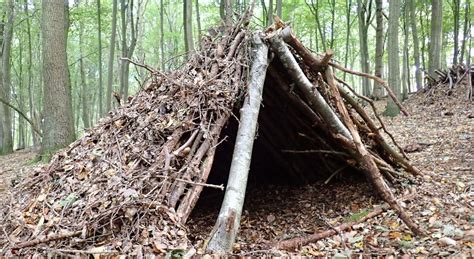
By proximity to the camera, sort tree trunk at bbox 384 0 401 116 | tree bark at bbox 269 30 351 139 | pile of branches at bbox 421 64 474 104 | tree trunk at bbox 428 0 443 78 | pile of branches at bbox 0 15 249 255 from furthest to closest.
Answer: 1. tree trunk at bbox 428 0 443 78
2. pile of branches at bbox 421 64 474 104
3. tree trunk at bbox 384 0 401 116
4. tree bark at bbox 269 30 351 139
5. pile of branches at bbox 0 15 249 255

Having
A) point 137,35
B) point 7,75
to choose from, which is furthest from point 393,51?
point 7,75

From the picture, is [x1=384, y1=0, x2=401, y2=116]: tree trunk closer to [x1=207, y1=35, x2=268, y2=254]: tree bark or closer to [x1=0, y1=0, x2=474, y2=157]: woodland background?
[x1=0, y1=0, x2=474, y2=157]: woodland background

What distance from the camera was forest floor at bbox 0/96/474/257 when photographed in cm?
311

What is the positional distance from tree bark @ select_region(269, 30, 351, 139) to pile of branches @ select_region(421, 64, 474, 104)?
359 inches

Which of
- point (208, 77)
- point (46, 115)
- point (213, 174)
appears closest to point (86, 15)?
point (46, 115)

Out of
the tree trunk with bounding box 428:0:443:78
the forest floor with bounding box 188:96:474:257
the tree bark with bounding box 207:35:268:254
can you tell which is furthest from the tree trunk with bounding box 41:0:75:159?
the tree trunk with bounding box 428:0:443:78

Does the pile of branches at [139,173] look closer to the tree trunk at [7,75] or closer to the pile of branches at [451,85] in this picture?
the pile of branches at [451,85]

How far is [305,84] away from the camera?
12.7 ft

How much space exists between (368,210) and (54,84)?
21.9 ft

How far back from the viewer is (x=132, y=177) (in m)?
2.99

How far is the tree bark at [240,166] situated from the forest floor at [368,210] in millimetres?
217

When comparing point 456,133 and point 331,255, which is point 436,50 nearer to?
point 456,133

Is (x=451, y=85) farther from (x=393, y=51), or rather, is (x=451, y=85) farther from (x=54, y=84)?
(x=54, y=84)

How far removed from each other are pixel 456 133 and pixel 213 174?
195 inches
